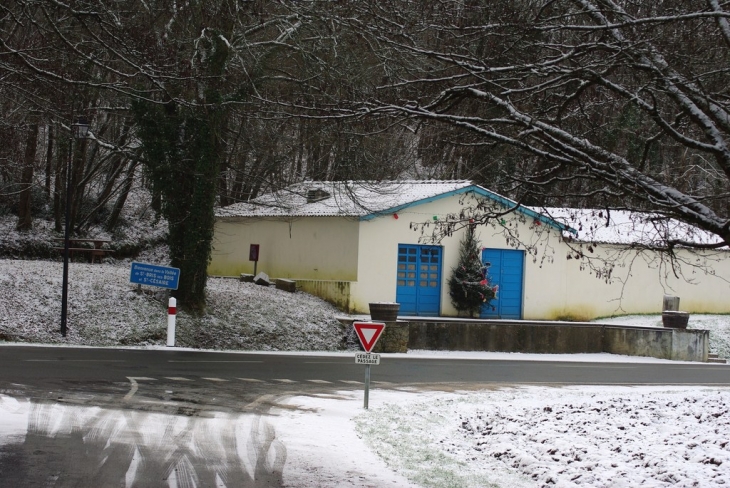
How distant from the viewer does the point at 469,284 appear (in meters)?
30.4

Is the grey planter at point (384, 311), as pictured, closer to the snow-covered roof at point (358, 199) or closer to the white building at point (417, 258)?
the snow-covered roof at point (358, 199)

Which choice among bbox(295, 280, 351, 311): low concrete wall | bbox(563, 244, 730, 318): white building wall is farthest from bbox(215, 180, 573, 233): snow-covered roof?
bbox(563, 244, 730, 318): white building wall

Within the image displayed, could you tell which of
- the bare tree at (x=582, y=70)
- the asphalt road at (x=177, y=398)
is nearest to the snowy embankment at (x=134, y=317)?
the asphalt road at (x=177, y=398)

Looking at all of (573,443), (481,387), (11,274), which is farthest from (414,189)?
(573,443)

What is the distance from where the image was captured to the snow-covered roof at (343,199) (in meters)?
29.2

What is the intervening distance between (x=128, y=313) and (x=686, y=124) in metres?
15.2

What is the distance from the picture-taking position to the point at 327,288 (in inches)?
1192

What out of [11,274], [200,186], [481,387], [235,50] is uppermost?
[235,50]

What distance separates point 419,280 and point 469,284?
5.45ft

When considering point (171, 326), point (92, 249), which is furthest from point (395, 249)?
point (92, 249)

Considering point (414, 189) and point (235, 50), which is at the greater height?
point (235, 50)

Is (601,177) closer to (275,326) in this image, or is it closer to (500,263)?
(275,326)

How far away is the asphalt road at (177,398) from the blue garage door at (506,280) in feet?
25.9

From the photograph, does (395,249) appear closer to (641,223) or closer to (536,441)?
(641,223)
